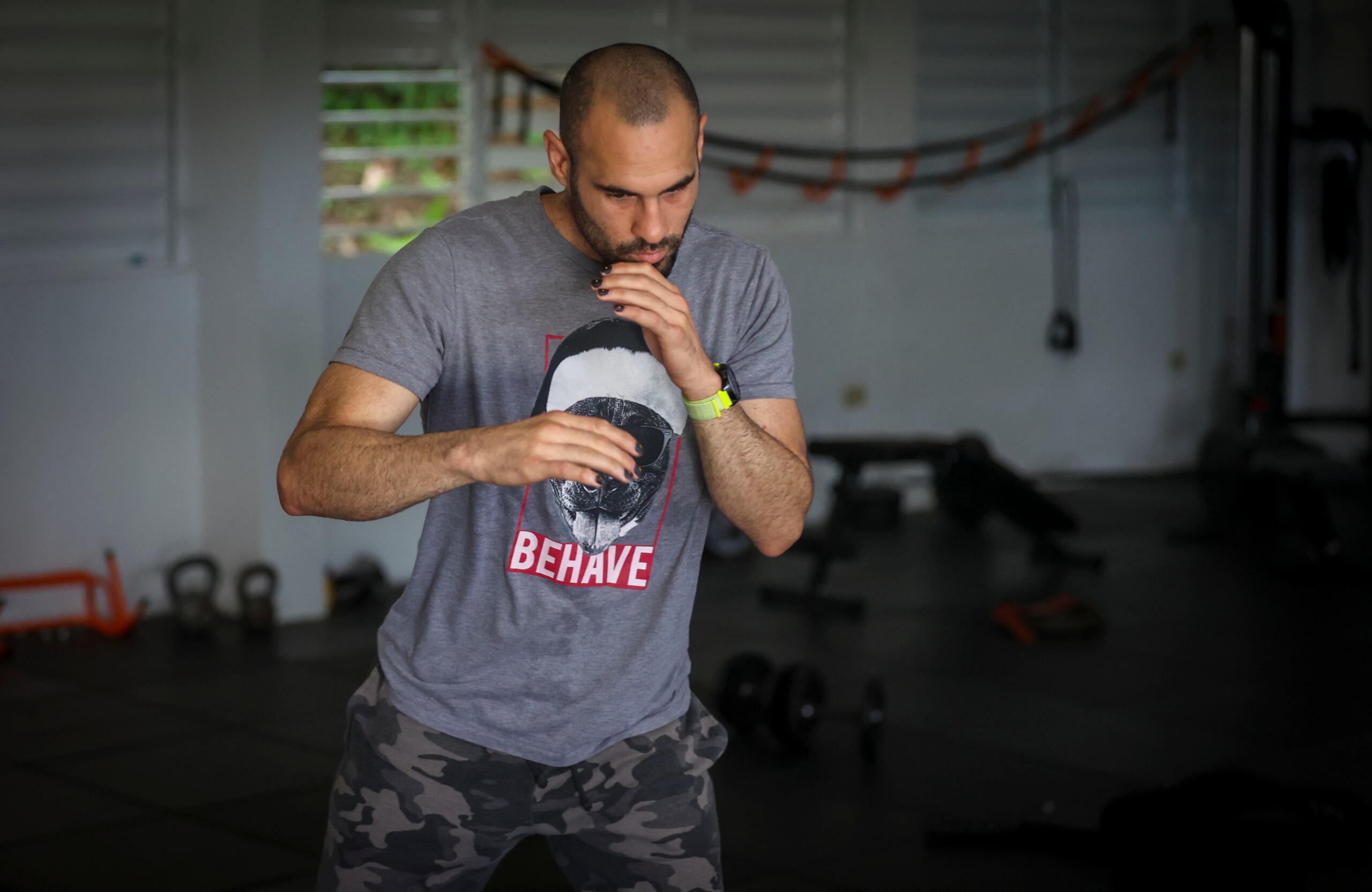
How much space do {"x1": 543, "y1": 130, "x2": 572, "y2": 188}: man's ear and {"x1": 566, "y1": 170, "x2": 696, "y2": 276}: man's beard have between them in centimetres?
1

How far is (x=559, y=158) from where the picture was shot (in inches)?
67.4

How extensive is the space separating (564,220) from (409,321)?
0.25 meters

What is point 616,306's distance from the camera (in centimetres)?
156

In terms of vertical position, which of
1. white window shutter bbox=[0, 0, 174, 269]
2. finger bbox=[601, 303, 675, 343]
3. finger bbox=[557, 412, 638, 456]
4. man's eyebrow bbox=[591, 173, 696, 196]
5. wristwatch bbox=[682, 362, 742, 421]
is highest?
white window shutter bbox=[0, 0, 174, 269]

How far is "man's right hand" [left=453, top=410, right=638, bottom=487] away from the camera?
4.66ft

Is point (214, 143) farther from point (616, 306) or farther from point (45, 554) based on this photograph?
point (616, 306)

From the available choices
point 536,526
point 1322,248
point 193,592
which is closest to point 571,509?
point 536,526

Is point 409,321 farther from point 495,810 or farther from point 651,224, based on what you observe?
point 495,810

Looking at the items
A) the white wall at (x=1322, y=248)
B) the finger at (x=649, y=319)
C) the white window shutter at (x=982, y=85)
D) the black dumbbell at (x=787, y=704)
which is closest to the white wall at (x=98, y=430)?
the black dumbbell at (x=787, y=704)

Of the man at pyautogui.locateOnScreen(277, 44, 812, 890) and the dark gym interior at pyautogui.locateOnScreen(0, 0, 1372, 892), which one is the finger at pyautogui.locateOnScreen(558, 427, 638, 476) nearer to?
the man at pyautogui.locateOnScreen(277, 44, 812, 890)

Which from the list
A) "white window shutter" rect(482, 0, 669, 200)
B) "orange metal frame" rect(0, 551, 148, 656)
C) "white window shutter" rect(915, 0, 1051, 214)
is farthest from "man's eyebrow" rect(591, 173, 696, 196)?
"white window shutter" rect(915, 0, 1051, 214)

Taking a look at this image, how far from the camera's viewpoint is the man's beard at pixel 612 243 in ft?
5.40


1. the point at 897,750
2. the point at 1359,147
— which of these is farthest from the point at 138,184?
the point at 1359,147

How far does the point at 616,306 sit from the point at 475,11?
14.4 feet
